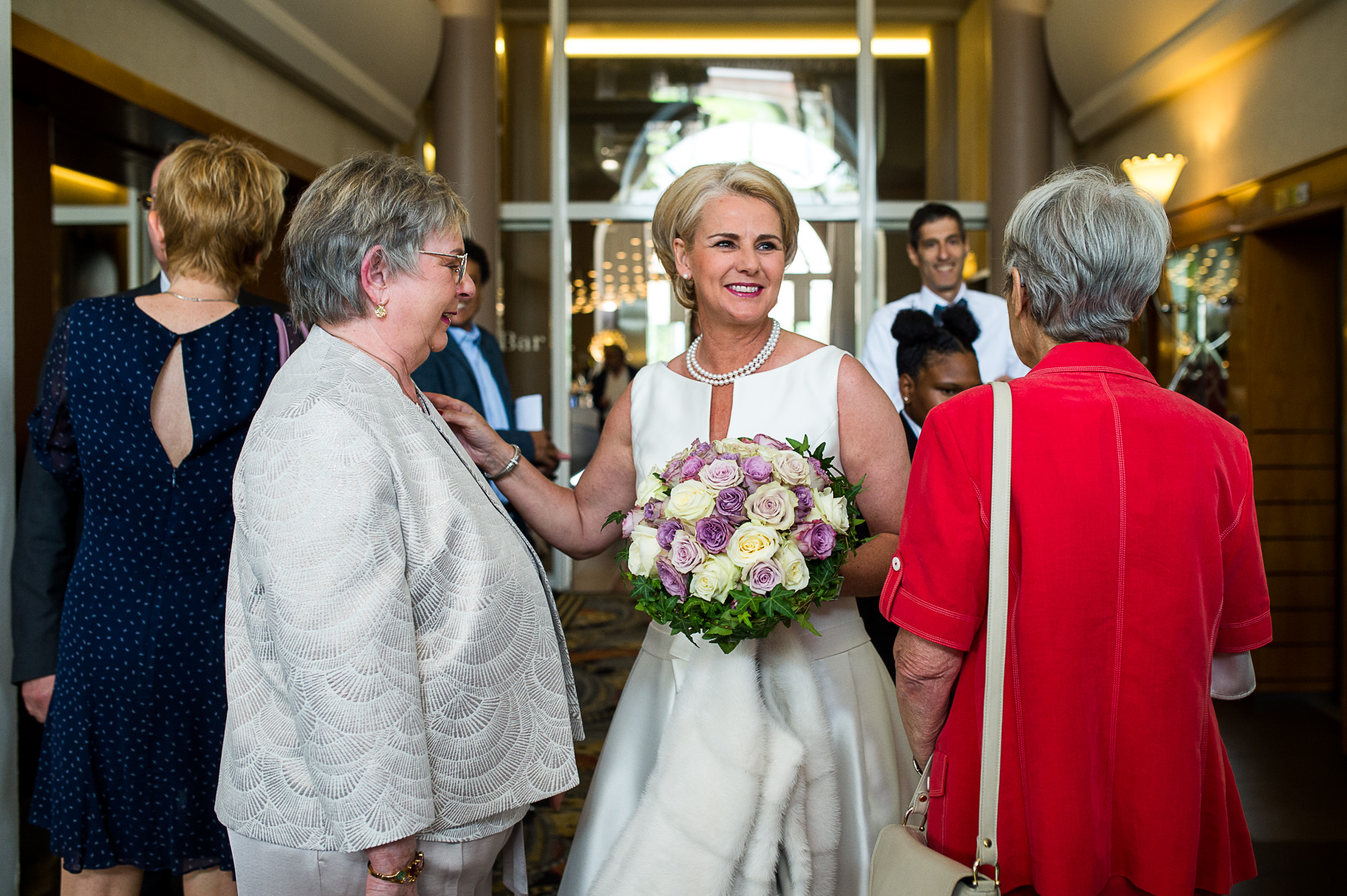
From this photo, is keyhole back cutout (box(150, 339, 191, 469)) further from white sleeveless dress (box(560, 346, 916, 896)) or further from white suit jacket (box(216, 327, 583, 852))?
white sleeveless dress (box(560, 346, 916, 896))

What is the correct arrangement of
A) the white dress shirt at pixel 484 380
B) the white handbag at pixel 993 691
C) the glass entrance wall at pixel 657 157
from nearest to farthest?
the white handbag at pixel 993 691 < the white dress shirt at pixel 484 380 < the glass entrance wall at pixel 657 157

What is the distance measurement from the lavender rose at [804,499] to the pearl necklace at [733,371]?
513mm

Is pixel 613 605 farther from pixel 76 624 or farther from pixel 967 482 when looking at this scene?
pixel 967 482

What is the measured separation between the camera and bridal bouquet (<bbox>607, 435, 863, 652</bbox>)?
5.35 ft

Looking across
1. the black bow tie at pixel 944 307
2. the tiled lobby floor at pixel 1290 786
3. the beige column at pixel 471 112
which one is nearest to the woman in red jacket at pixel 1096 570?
the black bow tie at pixel 944 307

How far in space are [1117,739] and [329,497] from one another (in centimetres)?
118

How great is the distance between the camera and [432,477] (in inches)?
61.7

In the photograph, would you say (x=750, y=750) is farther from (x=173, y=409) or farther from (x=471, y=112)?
(x=471, y=112)

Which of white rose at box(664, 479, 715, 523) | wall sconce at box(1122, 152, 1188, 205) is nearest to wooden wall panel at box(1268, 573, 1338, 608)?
wall sconce at box(1122, 152, 1188, 205)

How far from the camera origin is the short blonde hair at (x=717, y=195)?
2.15 meters

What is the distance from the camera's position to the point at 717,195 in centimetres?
Answer: 216

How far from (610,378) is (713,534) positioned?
22.3 ft

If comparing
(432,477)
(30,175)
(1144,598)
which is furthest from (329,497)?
(30,175)

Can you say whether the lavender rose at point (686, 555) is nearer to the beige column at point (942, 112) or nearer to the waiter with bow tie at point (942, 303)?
the waiter with bow tie at point (942, 303)
